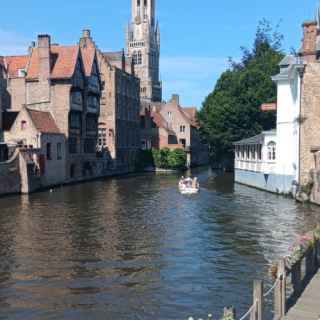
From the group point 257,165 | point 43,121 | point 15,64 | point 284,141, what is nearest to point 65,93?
point 43,121

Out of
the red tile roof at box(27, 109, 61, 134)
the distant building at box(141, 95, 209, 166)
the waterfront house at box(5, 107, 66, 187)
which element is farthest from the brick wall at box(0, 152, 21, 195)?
the distant building at box(141, 95, 209, 166)

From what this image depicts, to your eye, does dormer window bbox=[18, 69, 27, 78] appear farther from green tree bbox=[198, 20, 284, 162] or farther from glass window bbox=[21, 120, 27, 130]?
green tree bbox=[198, 20, 284, 162]

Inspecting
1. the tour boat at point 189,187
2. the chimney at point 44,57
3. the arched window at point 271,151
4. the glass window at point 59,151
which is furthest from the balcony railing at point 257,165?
the chimney at point 44,57

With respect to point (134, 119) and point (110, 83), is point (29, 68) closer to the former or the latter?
point (110, 83)

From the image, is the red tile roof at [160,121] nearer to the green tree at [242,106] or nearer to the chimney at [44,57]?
the green tree at [242,106]

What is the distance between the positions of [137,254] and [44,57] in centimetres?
4631

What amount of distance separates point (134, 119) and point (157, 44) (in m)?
101

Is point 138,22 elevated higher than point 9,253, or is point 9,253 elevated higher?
point 138,22

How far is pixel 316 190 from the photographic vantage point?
3850 centimetres

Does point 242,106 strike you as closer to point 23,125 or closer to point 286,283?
point 23,125

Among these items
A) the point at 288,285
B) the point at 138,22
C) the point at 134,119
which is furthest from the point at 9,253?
the point at 138,22

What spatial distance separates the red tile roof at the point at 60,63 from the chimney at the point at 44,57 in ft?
2.58

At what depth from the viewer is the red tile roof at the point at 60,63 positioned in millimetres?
63500

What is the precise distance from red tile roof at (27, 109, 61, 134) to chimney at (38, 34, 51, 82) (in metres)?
5.01
